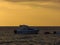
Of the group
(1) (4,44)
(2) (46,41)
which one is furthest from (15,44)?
(2) (46,41)

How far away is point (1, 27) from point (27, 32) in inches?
99.9

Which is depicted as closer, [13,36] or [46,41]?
[46,41]

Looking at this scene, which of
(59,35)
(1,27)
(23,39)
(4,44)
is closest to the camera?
(4,44)

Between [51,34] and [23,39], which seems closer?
[23,39]

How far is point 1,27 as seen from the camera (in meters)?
15.7

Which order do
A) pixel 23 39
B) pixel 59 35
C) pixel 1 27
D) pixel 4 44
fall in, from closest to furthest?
pixel 4 44 < pixel 23 39 < pixel 59 35 < pixel 1 27

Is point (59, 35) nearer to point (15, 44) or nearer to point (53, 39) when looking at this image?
point (53, 39)

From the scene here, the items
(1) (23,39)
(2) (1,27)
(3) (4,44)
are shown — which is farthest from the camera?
(2) (1,27)

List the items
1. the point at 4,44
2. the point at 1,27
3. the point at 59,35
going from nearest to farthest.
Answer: the point at 4,44, the point at 59,35, the point at 1,27

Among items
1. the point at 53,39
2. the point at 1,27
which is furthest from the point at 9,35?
the point at 1,27

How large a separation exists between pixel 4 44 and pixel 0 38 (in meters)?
→ 1.02

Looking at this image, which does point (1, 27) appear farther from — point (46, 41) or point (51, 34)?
point (46, 41)

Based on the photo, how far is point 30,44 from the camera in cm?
1169

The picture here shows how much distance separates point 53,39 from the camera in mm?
12492
